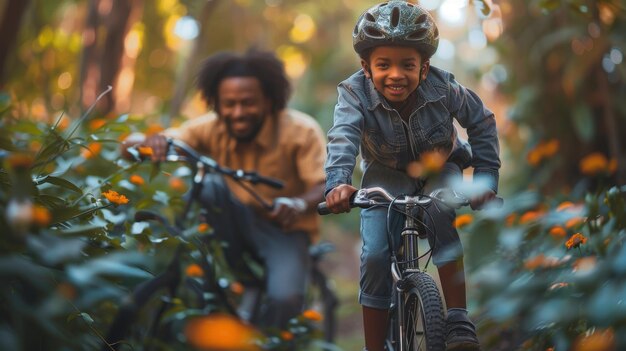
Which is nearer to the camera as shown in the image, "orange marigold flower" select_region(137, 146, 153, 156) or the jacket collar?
the jacket collar

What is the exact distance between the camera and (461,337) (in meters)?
2.51

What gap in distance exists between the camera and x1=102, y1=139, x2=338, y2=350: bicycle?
126 inches

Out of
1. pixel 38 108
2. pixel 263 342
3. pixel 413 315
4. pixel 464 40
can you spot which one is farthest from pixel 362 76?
pixel 464 40

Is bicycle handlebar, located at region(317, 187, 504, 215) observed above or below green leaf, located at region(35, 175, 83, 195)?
below

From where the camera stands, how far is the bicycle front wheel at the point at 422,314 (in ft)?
8.26

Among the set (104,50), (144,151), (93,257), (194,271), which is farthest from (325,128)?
(93,257)

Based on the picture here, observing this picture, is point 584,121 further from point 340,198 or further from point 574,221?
point 340,198

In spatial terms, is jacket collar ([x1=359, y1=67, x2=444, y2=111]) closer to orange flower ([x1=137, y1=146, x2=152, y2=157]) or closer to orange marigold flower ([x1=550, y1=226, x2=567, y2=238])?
orange marigold flower ([x1=550, y1=226, x2=567, y2=238])

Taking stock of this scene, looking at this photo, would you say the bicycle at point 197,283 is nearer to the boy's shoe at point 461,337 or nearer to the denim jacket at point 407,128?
the denim jacket at point 407,128

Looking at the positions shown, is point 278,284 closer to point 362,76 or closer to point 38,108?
point 362,76

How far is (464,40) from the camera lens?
13.3 meters

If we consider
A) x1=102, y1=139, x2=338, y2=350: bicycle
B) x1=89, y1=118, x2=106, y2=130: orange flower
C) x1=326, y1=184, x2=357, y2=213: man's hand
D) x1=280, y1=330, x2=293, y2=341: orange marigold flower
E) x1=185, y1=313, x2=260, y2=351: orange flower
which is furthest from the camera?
x1=280, y1=330, x2=293, y2=341: orange marigold flower

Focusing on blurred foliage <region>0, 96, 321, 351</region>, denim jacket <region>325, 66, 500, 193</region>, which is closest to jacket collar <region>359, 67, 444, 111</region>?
denim jacket <region>325, 66, 500, 193</region>

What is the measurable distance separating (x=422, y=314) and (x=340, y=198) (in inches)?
17.4
